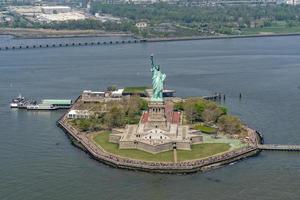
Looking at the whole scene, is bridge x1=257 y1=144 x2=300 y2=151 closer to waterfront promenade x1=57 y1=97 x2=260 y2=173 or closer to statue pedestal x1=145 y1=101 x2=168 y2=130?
waterfront promenade x1=57 y1=97 x2=260 y2=173

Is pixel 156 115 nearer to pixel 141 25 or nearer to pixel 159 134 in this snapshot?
pixel 159 134

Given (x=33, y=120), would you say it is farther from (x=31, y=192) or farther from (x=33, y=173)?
(x=31, y=192)

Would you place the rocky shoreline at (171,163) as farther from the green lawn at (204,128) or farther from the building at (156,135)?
the green lawn at (204,128)

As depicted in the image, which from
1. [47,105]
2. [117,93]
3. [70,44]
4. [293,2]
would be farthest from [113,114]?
[293,2]

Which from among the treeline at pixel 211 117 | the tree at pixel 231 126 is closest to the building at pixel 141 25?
the treeline at pixel 211 117

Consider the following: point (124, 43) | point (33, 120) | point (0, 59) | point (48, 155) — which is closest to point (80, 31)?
point (124, 43)

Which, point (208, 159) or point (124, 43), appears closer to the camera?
point (208, 159)
